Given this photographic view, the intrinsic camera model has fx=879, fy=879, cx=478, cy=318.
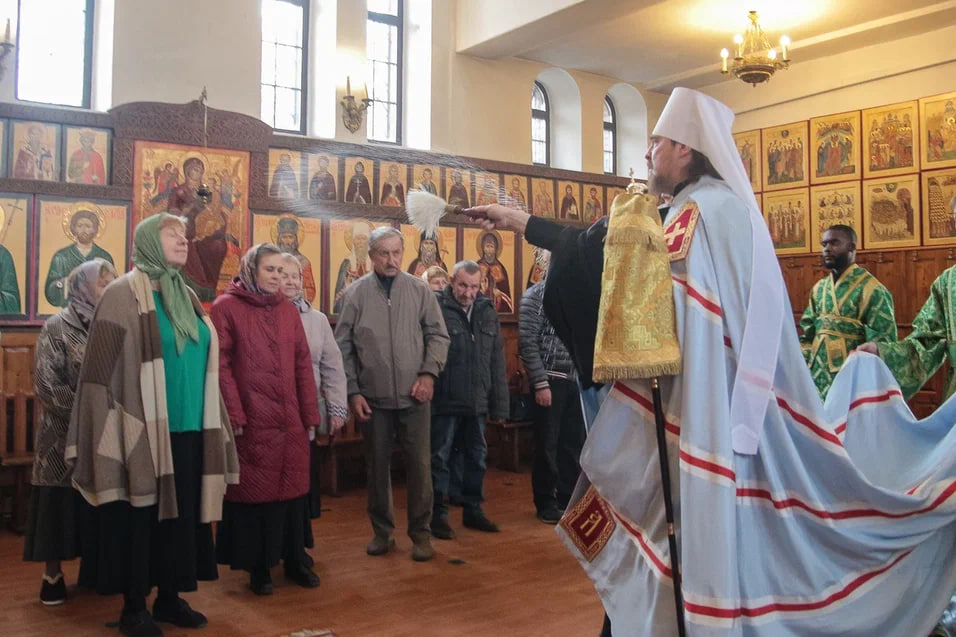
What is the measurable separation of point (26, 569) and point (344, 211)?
5056mm

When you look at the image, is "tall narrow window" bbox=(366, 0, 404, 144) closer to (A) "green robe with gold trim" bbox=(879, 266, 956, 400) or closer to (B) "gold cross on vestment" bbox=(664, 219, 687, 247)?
(A) "green robe with gold trim" bbox=(879, 266, 956, 400)

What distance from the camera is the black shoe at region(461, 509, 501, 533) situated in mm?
6188

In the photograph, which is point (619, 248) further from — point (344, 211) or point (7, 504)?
point (344, 211)

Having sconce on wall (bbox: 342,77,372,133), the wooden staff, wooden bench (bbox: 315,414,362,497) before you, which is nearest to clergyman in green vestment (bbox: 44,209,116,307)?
wooden bench (bbox: 315,414,362,497)

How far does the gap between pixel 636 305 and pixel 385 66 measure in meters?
8.86

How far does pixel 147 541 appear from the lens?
3.80 meters

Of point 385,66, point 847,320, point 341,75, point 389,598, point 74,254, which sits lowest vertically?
point 389,598

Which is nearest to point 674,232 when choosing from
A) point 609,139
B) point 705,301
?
point 705,301

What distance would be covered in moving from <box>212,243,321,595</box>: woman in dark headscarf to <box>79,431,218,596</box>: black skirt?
0.46 metres

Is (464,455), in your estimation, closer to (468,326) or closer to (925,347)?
(468,326)

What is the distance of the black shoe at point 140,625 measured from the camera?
3.85 metres

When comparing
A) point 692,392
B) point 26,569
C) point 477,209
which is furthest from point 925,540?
point 26,569

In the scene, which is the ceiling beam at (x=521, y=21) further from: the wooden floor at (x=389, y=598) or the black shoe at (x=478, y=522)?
the wooden floor at (x=389, y=598)

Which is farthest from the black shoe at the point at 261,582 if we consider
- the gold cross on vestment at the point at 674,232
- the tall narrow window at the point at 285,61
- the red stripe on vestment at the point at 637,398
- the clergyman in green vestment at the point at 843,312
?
the tall narrow window at the point at 285,61
